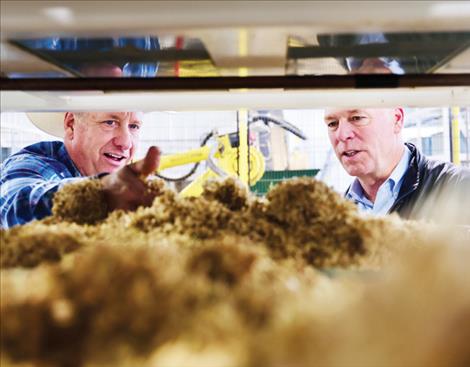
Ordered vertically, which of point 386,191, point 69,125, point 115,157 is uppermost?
point 69,125

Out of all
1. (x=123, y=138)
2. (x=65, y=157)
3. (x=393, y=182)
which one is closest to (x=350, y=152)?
(x=393, y=182)

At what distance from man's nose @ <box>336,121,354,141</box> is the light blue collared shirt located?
0.63 ft

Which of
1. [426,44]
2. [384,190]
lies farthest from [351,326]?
[384,190]

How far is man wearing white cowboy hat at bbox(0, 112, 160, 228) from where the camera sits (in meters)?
1.66

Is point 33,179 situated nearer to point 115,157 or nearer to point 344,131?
point 115,157

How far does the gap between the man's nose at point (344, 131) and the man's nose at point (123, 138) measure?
31.6 inches

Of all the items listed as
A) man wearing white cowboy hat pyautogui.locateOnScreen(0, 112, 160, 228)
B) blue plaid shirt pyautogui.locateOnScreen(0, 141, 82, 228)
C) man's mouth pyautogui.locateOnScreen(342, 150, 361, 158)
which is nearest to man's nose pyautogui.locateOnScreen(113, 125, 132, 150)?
man wearing white cowboy hat pyautogui.locateOnScreen(0, 112, 160, 228)

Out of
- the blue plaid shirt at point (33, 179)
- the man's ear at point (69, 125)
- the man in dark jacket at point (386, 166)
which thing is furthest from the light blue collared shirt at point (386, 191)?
the man's ear at point (69, 125)

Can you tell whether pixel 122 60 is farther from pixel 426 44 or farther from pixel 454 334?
pixel 454 334

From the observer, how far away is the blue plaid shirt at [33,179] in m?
1.53

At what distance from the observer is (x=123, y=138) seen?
204 centimetres

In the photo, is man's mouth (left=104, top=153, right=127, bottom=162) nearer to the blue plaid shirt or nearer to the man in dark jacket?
the blue plaid shirt

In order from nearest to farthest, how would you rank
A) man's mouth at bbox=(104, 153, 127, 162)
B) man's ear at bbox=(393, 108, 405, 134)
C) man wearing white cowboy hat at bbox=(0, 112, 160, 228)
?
man wearing white cowboy hat at bbox=(0, 112, 160, 228)
man's mouth at bbox=(104, 153, 127, 162)
man's ear at bbox=(393, 108, 405, 134)

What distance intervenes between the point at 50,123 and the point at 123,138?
362 millimetres
